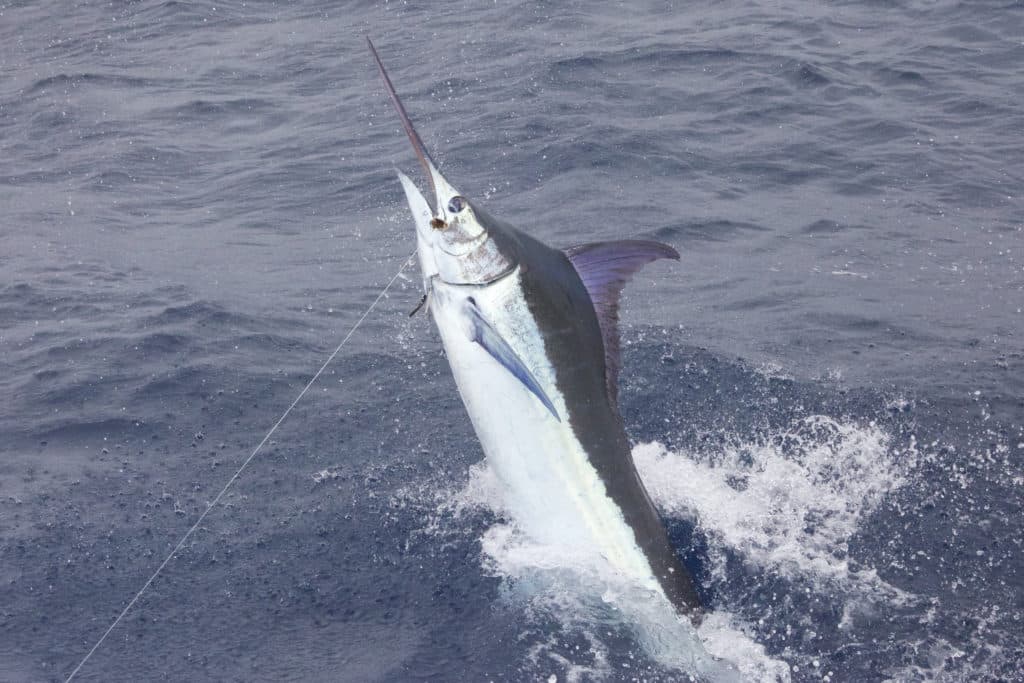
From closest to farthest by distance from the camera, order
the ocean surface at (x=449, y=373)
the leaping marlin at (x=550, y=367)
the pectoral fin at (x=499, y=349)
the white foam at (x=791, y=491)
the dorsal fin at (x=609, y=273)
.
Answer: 1. the pectoral fin at (x=499, y=349)
2. the leaping marlin at (x=550, y=367)
3. the dorsal fin at (x=609, y=273)
4. the ocean surface at (x=449, y=373)
5. the white foam at (x=791, y=491)

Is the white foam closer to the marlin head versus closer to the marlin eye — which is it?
the marlin head

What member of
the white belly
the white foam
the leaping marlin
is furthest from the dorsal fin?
the white foam

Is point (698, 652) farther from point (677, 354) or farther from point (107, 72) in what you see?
point (107, 72)

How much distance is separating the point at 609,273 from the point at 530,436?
81cm

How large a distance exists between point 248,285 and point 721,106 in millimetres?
5848

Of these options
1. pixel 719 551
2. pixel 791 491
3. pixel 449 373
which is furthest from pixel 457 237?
pixel 449 373

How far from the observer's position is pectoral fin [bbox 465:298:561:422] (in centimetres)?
461

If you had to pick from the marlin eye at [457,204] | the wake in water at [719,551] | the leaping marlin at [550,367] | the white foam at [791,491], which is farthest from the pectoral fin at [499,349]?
the white foam at [791,491]

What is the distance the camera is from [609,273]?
493 cm

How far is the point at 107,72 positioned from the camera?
15898 millimetres

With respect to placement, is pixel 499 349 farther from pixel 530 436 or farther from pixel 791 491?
pixel 791 491

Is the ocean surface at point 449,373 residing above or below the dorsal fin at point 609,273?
below

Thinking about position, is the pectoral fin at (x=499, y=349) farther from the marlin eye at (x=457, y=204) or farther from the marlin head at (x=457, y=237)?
the marlin eye at (x=457, y=204)

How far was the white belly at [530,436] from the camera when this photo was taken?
15.6 ft
